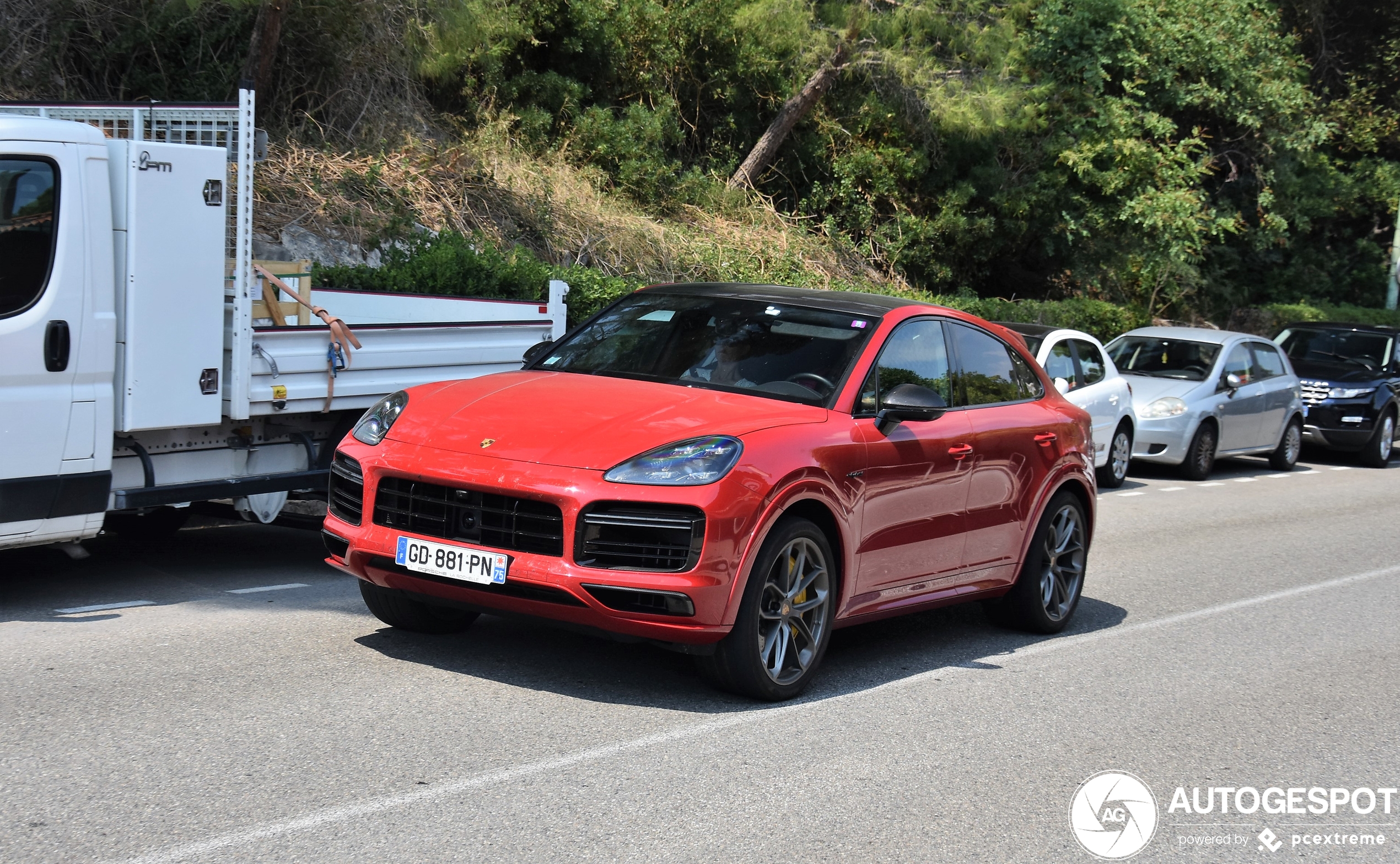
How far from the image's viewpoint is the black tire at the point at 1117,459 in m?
14.8

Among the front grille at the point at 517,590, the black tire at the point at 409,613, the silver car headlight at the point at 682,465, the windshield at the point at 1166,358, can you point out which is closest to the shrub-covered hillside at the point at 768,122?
the windshield at the point at 1166,358

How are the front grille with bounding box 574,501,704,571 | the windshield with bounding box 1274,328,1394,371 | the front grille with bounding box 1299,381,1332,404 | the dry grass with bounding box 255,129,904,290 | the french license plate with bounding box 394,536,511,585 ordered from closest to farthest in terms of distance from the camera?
1. the front grille with bounding box 574,501,704,571
2. the french license plate with bounding box 394,536,511,585
3. the dry grass with bounding box 255,129,904,290
4. the front grille with bounding box 1299,381,1332,404
5. the windshield with bounding box 1274,328,1394,371

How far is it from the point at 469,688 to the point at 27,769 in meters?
1.75

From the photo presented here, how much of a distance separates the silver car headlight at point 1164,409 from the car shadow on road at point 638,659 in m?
8.77

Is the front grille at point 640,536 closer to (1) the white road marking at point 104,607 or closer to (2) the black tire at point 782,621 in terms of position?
(2) the black tire at point 782,621

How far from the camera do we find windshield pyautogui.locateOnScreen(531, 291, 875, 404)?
6453 mm

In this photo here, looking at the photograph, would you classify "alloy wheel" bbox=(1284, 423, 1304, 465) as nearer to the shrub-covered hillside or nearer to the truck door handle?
the shrub-covered hillside

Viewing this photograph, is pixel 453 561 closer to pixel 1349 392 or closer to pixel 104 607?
pixel 104 607

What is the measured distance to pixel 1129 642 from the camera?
305 inches

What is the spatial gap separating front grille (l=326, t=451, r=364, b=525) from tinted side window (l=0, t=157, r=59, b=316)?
1.64 meters

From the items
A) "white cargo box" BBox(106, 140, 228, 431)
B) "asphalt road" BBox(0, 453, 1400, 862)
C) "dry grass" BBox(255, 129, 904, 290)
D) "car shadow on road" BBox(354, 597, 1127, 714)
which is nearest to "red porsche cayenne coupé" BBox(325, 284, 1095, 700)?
"car shadow on road" BBox(354, 597, 1127, 714)

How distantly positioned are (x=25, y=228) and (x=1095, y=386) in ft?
35.1

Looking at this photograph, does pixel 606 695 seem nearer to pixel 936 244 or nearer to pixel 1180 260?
pixel 936 244

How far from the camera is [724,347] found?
6.69 m
